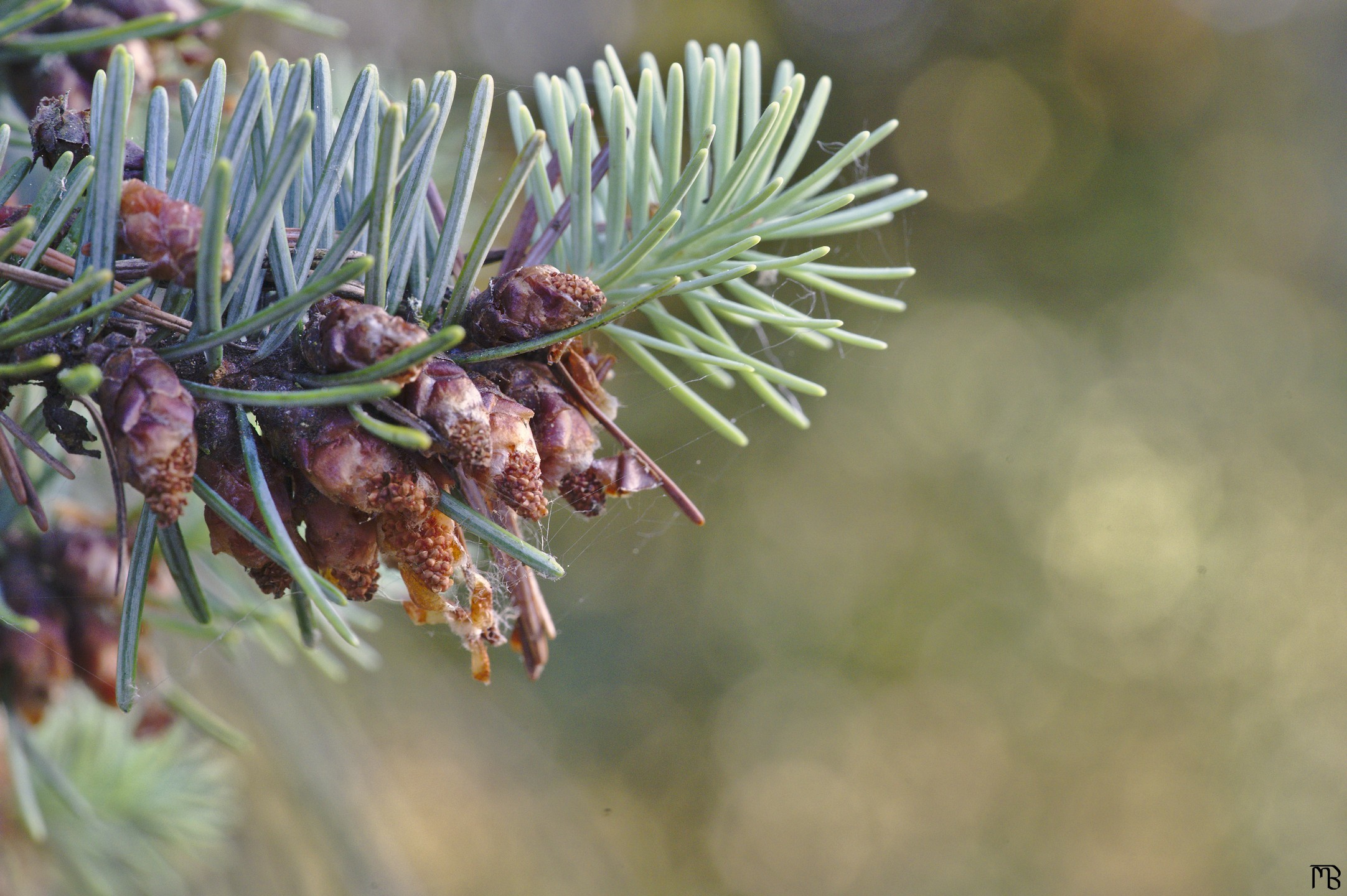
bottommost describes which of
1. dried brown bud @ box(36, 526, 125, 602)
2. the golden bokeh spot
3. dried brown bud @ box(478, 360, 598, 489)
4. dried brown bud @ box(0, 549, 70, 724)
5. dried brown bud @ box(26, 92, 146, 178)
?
dried brown bud @ box(0, 549, 70, 724)

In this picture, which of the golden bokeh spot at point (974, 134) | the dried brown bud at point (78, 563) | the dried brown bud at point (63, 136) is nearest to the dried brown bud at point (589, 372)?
the dried brown bud at point (63, 136)

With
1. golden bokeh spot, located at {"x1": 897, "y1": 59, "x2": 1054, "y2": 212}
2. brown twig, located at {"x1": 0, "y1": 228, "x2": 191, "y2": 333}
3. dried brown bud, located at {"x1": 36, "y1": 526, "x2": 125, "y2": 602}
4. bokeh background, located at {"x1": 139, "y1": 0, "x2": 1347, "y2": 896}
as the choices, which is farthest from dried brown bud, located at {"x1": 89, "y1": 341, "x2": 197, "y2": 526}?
golden bokeh spot, located at {"x1": 897, "y1": 59, "x2": 1054, "y2": 212}

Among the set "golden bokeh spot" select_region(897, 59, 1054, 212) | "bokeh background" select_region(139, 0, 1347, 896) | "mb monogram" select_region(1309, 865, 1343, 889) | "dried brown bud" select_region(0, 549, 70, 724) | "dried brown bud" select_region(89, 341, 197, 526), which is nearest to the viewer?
"dried brown bud" select_region(89, 341, 197, 526)

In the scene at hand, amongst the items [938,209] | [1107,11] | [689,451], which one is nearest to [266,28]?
[689,451]

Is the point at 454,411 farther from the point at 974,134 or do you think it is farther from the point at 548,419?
the point at 974,134

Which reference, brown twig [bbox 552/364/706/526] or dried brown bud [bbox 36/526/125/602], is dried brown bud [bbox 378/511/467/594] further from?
dried brown bud [bbox 36/526/125/602]

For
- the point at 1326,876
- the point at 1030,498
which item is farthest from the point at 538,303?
the point at 1326,876
